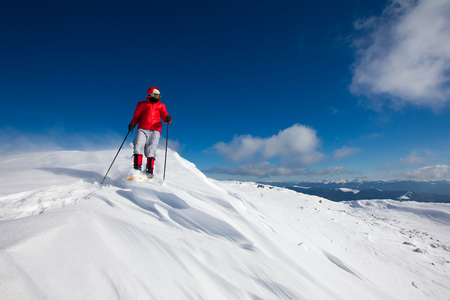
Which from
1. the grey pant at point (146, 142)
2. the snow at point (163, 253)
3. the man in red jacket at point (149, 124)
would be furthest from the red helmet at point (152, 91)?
the snow at point (163, 253)

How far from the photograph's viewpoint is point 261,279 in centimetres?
210

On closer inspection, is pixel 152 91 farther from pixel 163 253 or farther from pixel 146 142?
pixel 163 253

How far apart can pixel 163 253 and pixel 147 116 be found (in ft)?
15.6

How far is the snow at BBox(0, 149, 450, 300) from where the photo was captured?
1.54m

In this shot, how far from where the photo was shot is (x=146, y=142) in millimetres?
5828

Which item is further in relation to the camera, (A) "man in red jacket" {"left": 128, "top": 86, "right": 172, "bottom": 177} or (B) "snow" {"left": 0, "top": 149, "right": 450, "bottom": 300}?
(A) "man in red jacket" {"left": 128, "top": 86, "right": 172, "bottom": 177}

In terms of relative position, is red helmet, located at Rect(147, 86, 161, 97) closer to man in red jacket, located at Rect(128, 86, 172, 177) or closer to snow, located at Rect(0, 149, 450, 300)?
man in red jacket, located at Rect(128, 86, 172, 177)

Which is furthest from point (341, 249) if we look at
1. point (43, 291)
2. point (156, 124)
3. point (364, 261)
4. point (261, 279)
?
point (156, 124)

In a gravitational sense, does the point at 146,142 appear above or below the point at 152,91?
below

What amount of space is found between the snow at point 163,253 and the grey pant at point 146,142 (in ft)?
2.94

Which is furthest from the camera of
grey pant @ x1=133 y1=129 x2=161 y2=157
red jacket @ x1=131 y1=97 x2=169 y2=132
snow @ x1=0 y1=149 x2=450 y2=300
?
red jacket @ x1=131 y1=97 x2=169 y2=132

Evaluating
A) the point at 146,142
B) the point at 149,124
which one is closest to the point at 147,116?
the point at 149,124

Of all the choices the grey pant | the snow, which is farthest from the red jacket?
the snow

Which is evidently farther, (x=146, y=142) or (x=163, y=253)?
(x=146, y=142)
